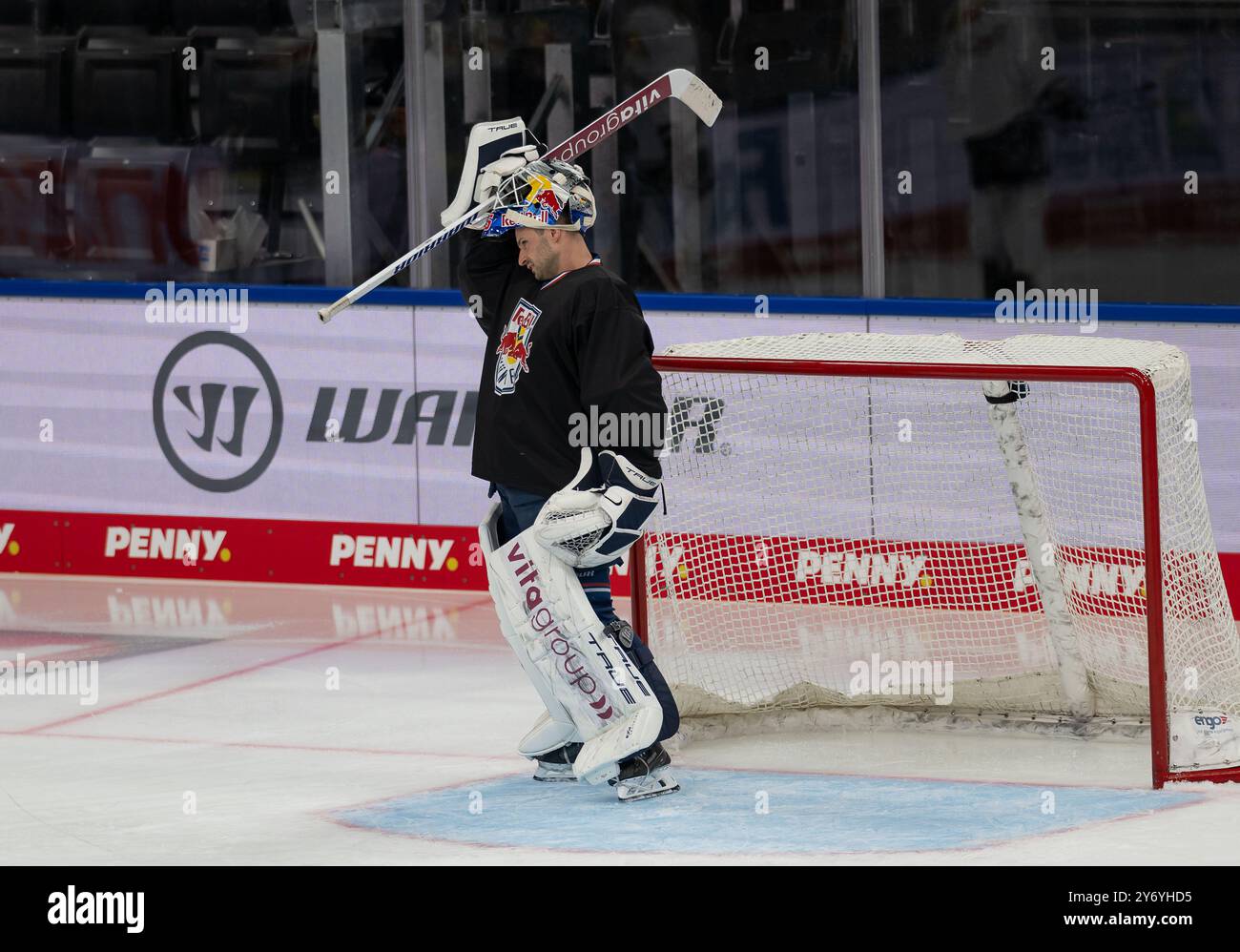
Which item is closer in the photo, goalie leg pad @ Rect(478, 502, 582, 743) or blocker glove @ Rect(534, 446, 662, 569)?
blocker glove @ Rect(534, 446, 662, 569)

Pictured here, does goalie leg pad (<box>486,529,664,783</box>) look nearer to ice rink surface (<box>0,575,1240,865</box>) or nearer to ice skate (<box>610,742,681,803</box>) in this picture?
ice skate (<box>610,742,681,803</box>)

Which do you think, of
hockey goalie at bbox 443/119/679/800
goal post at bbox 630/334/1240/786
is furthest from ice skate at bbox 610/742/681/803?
goal post at bbox 630/334/1240/786

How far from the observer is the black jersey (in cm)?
503

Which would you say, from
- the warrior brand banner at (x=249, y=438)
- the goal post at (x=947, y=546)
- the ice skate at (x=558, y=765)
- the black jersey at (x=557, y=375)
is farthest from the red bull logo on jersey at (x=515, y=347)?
the warrior brand banner at (x=249, y=438)

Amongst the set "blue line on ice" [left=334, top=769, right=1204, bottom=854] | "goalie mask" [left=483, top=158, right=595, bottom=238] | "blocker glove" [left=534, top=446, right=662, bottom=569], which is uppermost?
"goalie mask" [left=483, top=158, right=595, bottom=238]

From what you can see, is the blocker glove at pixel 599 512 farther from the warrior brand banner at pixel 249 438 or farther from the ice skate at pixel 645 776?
the warrior brand banner at pixel 249 438

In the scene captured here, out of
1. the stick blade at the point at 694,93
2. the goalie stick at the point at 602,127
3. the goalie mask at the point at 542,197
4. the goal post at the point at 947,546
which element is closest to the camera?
the goalie mask at the point at 542,197

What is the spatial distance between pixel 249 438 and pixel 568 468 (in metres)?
3.63

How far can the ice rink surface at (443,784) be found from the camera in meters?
4.84

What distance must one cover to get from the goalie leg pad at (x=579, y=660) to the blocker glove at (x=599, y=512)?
79 millimetres

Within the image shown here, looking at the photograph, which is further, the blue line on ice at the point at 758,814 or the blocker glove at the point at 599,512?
the blocker glove at the point at 599,512

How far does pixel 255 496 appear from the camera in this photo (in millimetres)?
8547

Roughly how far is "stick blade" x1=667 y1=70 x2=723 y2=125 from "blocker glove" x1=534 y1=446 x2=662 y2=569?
1159 mm

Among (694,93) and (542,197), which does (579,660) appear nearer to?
(542,197)
